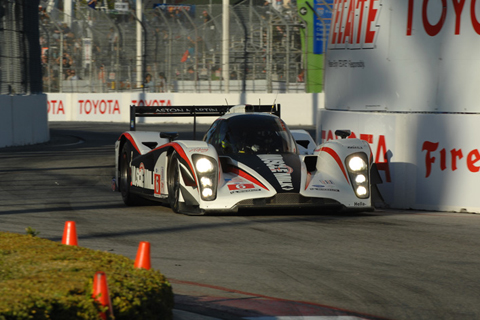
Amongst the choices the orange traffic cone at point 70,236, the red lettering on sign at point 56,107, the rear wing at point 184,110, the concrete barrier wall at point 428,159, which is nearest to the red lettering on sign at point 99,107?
the red lettering on sign at point 56,107

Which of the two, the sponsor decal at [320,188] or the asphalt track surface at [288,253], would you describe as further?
the sponsor decal at [320,188]

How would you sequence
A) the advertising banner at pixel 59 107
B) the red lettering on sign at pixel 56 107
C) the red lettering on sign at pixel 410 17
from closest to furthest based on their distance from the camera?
the red lettering on sign at pixel 410 17 < the advertising banner at pixel 59 107 < the red lettering on sign at pixel 56 107

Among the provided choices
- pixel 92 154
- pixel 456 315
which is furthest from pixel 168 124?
pixel 456 315

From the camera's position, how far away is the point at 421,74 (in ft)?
33.2

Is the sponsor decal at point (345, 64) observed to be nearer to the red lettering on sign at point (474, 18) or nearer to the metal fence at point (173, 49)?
A: the red lettering on sign at point (474, 18)

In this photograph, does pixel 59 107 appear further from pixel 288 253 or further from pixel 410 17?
pixel 288 253

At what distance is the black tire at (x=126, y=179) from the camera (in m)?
10.4

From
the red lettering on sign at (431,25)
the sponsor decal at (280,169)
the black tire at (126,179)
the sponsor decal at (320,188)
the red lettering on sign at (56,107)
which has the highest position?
the red lettering on sign at (431,25)

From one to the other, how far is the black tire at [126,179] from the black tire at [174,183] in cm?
117

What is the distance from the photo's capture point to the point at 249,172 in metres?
8.90

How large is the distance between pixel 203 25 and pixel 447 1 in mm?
20014

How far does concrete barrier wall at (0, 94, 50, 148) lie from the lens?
1902 centimetres

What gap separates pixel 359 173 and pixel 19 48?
13.0 m

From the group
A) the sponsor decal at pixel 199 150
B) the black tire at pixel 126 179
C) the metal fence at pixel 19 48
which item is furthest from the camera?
the metal fence at pixel 19 48
